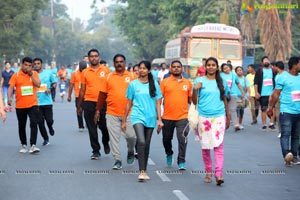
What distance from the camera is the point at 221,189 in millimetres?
9547

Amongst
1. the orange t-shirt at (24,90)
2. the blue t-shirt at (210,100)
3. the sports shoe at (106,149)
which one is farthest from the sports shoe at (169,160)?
the orange t-shirt at (24,90)

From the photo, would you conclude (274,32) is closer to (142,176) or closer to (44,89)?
(44,89)

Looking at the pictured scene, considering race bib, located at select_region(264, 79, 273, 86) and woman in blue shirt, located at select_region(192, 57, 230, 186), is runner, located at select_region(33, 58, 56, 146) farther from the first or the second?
race bib, located at select_region(264, 79, 273, 86)

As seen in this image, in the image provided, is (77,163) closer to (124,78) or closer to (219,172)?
(124,78)

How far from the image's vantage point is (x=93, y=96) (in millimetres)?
12828

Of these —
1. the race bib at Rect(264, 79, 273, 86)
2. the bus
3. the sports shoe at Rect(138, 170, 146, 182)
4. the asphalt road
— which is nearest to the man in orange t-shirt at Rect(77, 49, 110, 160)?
the asphalt road

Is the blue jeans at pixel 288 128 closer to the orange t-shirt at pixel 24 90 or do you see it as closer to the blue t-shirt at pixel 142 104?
the blue t-shirt at pixel 142 104

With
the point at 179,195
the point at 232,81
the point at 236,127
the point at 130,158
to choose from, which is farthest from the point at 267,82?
the point at 179,195

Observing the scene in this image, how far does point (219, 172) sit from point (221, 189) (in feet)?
0.93

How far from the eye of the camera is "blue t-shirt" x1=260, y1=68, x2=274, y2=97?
62.2ft

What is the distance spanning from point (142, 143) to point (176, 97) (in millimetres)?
1347

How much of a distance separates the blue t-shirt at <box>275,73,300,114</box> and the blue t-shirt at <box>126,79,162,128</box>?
8.60ft

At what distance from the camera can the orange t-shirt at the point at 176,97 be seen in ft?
36.8

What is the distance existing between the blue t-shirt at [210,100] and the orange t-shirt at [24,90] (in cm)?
452
